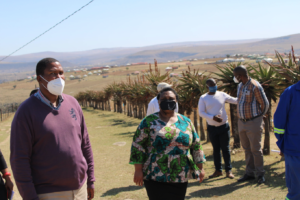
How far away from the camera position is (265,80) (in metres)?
7.96

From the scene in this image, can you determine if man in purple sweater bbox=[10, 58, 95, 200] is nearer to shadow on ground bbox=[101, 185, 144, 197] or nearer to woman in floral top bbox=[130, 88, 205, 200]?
woman in floral top bbox=[130, 88, 205, 200]

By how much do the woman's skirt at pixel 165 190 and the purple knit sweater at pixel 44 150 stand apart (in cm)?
90

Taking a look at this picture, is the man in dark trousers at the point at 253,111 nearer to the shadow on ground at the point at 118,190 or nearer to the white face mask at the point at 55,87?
the shadow on ground at the point at 118,190

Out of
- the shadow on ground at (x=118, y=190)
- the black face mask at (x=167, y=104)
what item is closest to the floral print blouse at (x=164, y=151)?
the black face mask at (x=167, y=104)

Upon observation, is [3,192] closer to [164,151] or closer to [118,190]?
[164,151]

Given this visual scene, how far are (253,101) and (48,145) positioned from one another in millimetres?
4362

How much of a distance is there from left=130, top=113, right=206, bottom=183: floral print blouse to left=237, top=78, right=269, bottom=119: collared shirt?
268 cm

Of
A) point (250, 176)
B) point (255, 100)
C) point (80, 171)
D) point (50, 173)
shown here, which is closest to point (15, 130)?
point (50, 173)

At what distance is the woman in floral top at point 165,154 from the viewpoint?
3.43 meters

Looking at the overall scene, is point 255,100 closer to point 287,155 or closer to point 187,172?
point 287,155

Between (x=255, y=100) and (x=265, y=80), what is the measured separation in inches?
93.9

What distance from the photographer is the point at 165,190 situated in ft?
11.5

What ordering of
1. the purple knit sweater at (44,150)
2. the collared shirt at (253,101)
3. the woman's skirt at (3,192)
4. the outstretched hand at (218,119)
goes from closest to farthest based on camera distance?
the purple knit sweater at (44,150) → the woman's skirt at (3,192) → the collared shirt at (253,101) → the outstretched hand at (218,119)

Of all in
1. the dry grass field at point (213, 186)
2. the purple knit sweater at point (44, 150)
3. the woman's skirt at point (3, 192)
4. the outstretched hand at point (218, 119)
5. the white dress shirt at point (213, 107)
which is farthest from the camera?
the white dress shirt at point (213, 107)
